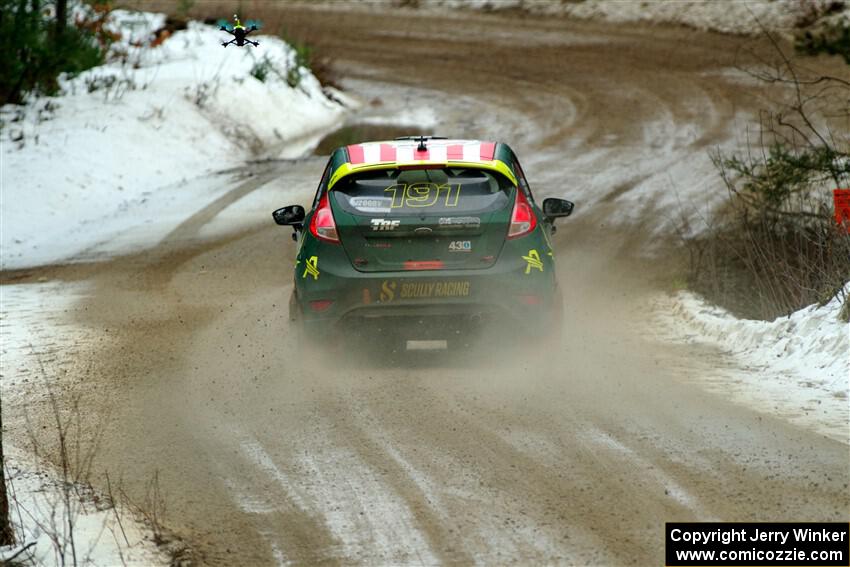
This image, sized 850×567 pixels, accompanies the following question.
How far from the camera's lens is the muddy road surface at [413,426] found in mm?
7332

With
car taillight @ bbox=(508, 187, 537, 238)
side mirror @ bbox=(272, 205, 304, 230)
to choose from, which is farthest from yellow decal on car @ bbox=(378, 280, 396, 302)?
side mirror @ bbox=(272, 205, 304, 230)

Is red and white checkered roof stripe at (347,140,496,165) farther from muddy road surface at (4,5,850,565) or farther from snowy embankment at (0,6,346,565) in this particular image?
snowy embankment at (0,6,346,565)

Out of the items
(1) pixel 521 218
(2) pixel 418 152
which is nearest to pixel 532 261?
(1) pixel 521 218

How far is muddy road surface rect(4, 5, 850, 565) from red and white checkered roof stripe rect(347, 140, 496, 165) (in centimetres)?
152

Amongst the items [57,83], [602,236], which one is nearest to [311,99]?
[57,83]

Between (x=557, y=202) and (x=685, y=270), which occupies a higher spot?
(x=557, y=202)

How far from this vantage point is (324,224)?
35.9 feet

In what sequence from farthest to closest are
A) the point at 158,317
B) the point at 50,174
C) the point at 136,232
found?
the point at 50,174
the point at 136,232
the point at 158,317

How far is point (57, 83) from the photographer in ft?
80.2

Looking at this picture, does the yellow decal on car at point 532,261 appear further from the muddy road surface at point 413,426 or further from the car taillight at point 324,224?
the car taillight at point 324,224

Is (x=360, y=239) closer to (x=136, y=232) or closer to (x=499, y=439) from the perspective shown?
(x=499, y=439)

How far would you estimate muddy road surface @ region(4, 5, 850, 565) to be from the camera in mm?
7332

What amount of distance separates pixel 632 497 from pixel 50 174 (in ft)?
49.4

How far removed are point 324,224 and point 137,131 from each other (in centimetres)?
1290
